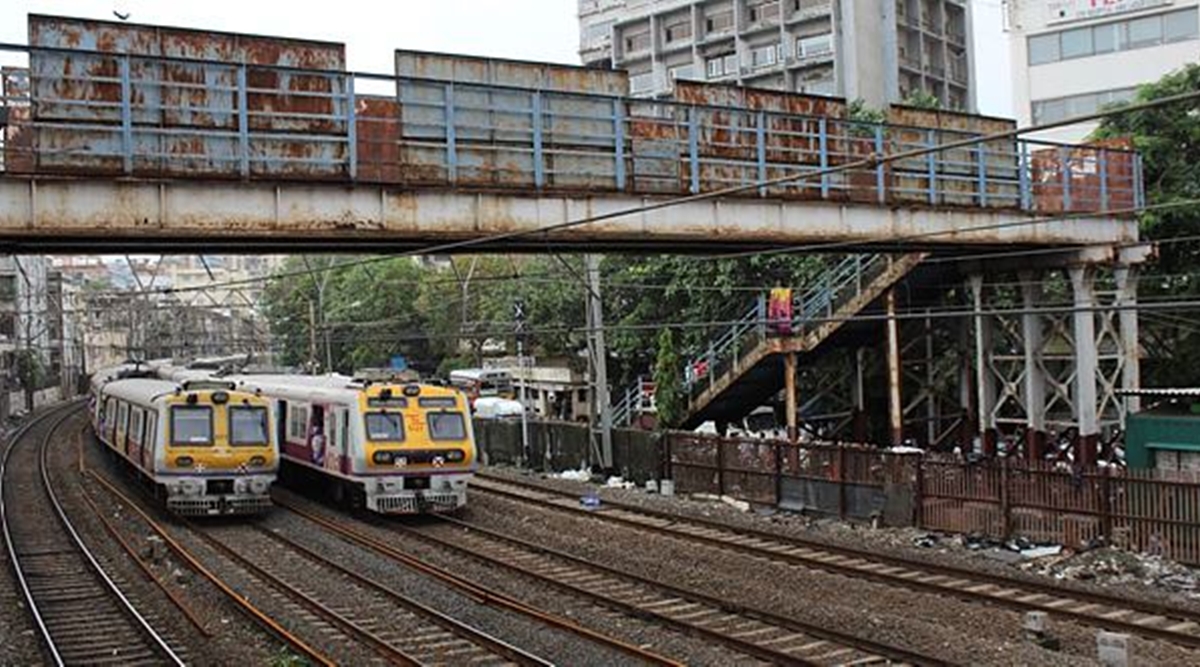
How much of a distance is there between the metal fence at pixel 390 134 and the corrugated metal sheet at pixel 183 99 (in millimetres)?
25

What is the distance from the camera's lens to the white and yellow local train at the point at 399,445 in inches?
834

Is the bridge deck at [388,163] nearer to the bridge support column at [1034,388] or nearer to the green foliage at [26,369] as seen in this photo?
the bridge support column at [1034,388]

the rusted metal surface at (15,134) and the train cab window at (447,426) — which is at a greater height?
the rusted metal surface at (15,134)

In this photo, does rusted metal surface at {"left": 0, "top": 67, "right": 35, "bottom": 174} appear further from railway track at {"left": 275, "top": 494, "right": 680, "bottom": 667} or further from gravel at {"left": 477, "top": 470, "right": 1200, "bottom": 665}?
gravel at {"left": 477, "top": 470, "right": 1200, "bottom": 665}

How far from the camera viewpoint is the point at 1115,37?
4338 centimetres

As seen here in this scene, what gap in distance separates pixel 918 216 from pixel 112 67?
13.6 m

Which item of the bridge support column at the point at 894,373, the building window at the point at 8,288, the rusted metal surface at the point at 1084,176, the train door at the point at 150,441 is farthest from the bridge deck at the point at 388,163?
the building window at the point at 8,288

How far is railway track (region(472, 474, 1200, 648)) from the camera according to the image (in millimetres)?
13086

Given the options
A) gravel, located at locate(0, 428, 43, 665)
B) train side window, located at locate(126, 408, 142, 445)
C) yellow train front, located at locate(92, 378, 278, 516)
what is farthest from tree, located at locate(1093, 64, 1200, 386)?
gravel, located at locate(0, 428, 43, 665)

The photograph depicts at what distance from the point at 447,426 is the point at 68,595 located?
7.57 meters

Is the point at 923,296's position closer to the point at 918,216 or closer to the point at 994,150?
the point at 994,150

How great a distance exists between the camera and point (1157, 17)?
1666 inches

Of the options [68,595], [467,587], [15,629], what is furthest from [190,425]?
[467,587]

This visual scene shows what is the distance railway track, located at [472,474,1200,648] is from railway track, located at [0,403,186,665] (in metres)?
8.80
